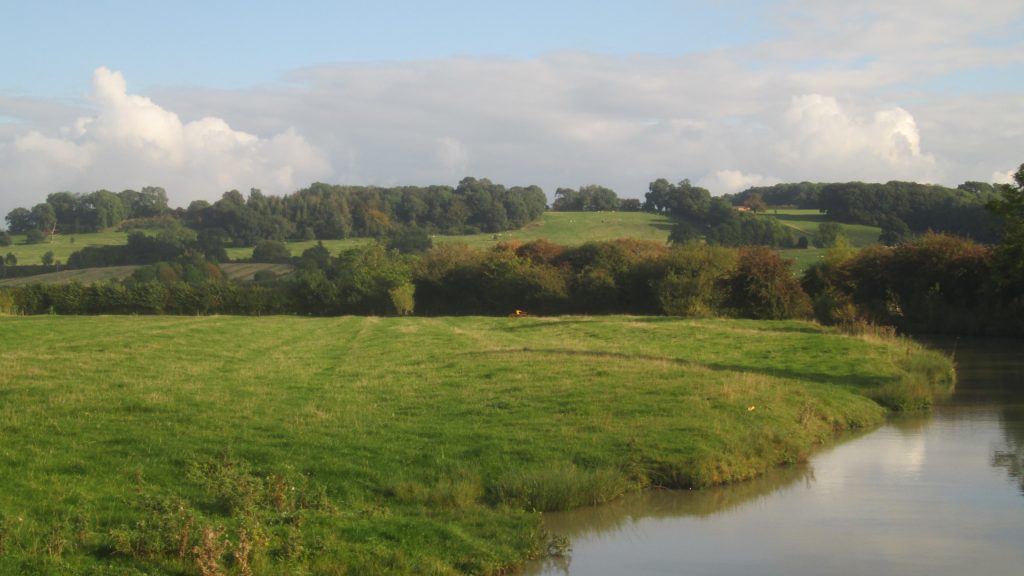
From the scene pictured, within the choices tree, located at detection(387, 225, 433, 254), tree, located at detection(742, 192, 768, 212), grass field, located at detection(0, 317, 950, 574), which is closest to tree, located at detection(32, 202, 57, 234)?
tree, located at detection(387, 225, 433, 254)

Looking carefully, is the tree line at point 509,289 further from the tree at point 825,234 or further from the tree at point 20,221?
the tree at point 20,221

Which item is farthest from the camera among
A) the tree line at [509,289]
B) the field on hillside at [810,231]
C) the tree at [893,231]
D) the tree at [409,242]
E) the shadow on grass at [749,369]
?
the tree at [409,242]

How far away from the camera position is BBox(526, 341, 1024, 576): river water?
1266 centimetres

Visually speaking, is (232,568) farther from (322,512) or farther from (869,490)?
(869,490)

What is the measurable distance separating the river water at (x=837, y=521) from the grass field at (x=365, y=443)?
2.12ft

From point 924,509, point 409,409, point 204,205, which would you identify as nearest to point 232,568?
point 409,409

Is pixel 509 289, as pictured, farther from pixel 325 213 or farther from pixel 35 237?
pixel 35 237

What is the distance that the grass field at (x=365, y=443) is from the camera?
1123cm

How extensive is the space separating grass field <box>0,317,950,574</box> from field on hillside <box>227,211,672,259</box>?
93064mm

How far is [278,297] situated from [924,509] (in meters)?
68.9

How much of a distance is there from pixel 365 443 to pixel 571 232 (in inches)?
4617

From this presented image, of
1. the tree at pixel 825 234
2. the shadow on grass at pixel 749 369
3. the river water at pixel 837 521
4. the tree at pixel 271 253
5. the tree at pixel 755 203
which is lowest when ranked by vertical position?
the river water at pixel 837 521

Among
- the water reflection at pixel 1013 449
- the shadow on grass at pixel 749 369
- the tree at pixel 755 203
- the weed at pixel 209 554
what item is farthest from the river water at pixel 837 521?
the tree at pixel 755 203

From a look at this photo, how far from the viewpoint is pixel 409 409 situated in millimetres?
20000
